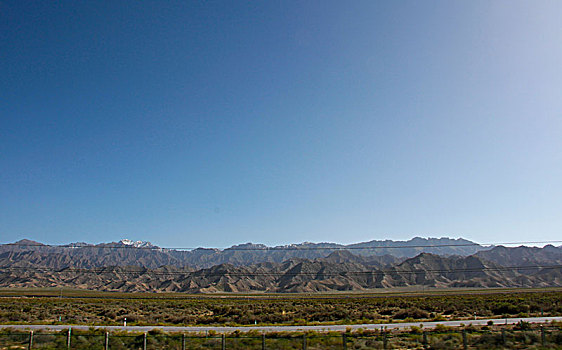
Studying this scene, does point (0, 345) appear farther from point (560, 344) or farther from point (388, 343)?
point (560, 344)

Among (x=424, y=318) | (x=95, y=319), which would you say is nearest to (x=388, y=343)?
(x=424, y=318)

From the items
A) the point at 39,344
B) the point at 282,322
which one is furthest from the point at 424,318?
the point at 39,344

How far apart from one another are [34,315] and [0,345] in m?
31.0

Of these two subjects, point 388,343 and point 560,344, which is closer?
point 560,344

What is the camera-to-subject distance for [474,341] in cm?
2738

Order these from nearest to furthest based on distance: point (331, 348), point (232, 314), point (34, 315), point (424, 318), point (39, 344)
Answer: point (331, 348)
point (39, 344)
point (424, 318)
point (34, 315)
point (232, 314)

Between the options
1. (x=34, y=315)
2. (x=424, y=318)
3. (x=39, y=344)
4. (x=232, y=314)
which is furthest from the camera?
(x=232, y=314)

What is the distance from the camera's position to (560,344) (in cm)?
2578

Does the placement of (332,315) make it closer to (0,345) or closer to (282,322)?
(282,322)

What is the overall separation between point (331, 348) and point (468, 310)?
40.0 meters

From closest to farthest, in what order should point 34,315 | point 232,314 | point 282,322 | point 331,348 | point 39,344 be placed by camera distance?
point 331,348
point 39,344
point 282,322
point 34,315
point 232,314

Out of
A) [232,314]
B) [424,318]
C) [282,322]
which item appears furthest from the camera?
[232,314]

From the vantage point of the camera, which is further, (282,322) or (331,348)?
(282,322)

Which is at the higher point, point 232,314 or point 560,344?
point 560,344
